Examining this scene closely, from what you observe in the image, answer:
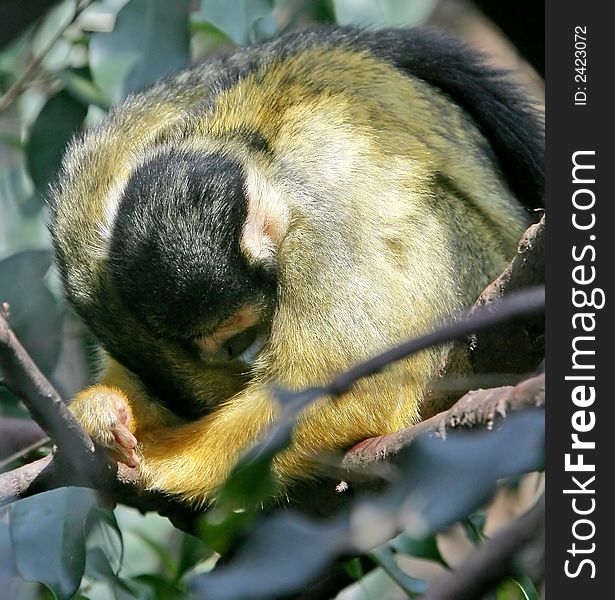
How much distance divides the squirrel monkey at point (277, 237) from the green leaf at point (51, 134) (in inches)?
12.4

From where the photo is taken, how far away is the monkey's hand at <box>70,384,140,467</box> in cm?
204

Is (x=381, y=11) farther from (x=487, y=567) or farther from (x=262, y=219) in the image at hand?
(x=487, y=567)

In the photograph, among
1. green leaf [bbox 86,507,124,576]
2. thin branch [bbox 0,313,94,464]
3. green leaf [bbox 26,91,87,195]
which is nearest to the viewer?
thin branch [bbox 0,313,94,464]

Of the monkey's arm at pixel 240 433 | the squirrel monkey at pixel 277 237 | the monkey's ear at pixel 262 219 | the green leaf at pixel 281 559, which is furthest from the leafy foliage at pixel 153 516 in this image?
the monkey's ear at pixel 262 219

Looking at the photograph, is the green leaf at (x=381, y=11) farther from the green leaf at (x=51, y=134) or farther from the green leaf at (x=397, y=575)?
the green leaf at (x=397, y=575)

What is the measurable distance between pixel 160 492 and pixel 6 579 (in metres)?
0.39

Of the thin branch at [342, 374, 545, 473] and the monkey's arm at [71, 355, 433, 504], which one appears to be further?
the monkey's arm at [71, 355, 433, 504]

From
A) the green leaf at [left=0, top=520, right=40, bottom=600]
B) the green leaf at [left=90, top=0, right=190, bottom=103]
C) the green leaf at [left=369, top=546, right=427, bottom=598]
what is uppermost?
the green leaf at [left=90, top=0, right=190, bottom=103]

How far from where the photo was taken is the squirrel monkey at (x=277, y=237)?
6.73ft

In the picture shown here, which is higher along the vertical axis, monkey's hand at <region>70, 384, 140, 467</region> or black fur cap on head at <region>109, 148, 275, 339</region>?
black fur cap on head at <region>109, 148, 275, 339</region>

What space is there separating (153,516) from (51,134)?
1.16m

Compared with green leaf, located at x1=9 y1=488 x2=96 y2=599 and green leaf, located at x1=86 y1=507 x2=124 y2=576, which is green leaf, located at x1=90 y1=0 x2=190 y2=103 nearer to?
green leaf, located at x1=86 y1=507 x2=124 y2=576

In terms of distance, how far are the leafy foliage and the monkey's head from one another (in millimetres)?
A: 378

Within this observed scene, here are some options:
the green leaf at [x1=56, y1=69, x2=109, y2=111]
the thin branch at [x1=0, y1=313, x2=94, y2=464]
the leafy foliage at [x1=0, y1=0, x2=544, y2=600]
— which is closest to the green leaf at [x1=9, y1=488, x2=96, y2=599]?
the leafy foliage at [x1=0, y1=0, x2=544, y2=600]
